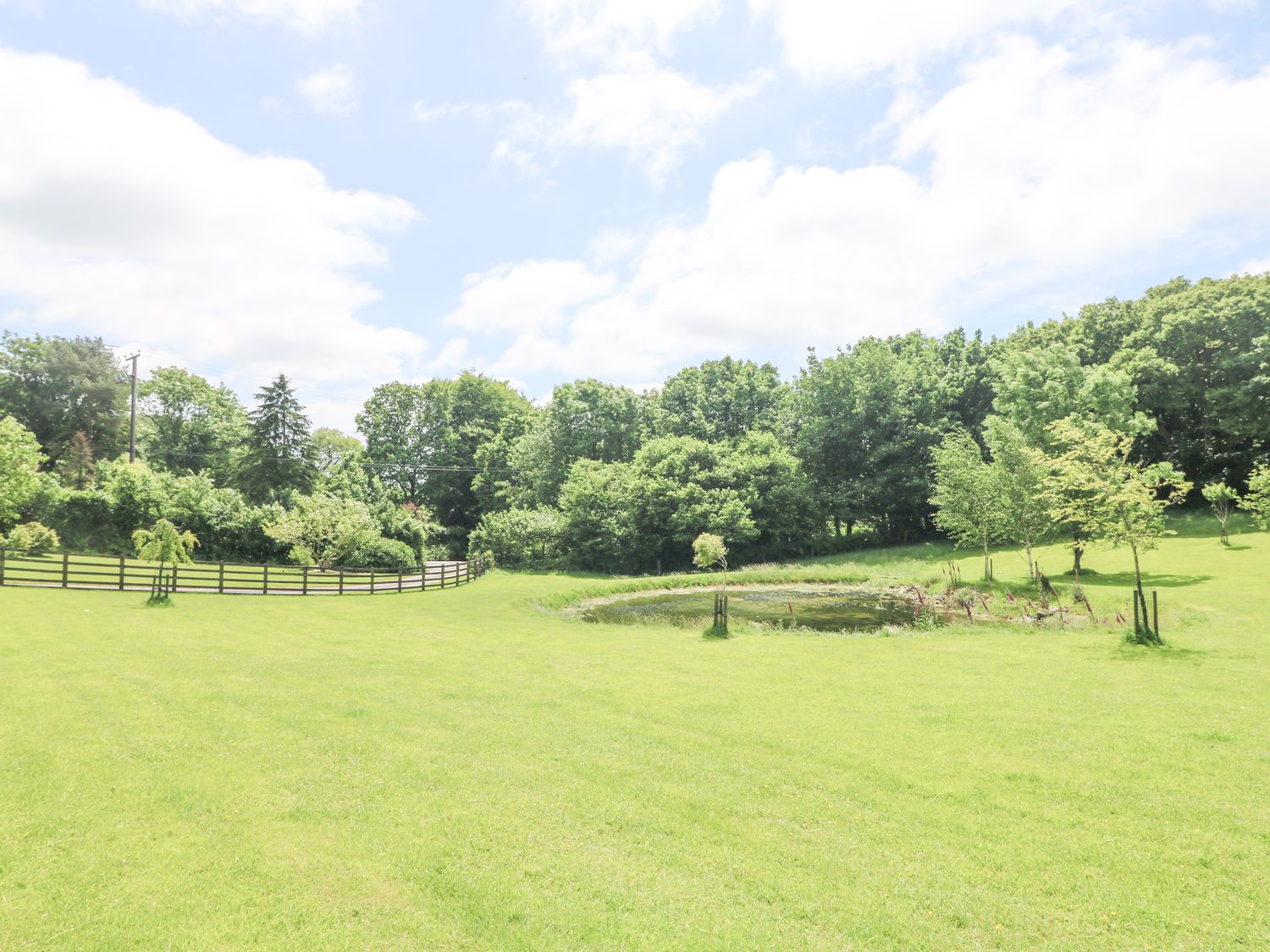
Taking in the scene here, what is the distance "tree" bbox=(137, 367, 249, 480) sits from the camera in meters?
64.1

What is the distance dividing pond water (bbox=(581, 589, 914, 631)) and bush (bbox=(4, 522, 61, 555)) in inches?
1188

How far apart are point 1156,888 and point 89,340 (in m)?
79.1

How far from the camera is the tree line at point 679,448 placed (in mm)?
39406

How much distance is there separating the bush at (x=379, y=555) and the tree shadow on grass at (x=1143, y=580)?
38.1 meters

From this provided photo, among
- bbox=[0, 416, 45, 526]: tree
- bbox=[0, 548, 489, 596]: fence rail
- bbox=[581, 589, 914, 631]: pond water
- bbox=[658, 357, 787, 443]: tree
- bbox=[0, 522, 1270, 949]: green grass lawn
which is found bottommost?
bbox=[581, 589, 914, 631]: pond water

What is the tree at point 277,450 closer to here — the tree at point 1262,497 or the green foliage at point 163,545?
the green foliage at point 163,545

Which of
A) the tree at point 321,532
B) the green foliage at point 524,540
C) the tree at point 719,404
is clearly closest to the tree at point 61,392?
the tree at point 321,532

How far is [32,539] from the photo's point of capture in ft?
112

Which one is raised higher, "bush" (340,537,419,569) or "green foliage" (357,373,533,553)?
"green foliage" (357,373,533,553)

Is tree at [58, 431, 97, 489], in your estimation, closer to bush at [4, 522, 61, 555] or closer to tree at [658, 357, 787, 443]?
bush at [4, 522, 61, 555]

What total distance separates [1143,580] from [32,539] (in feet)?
186

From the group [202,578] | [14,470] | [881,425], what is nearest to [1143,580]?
[881,425]

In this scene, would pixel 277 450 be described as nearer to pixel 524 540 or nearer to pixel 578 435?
pixel 524 540

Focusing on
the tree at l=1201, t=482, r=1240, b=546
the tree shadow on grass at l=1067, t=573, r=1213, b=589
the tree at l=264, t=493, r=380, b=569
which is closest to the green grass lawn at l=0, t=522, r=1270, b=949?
the tree shadow on grass at l=1067, t=573, r=1213, b=589
